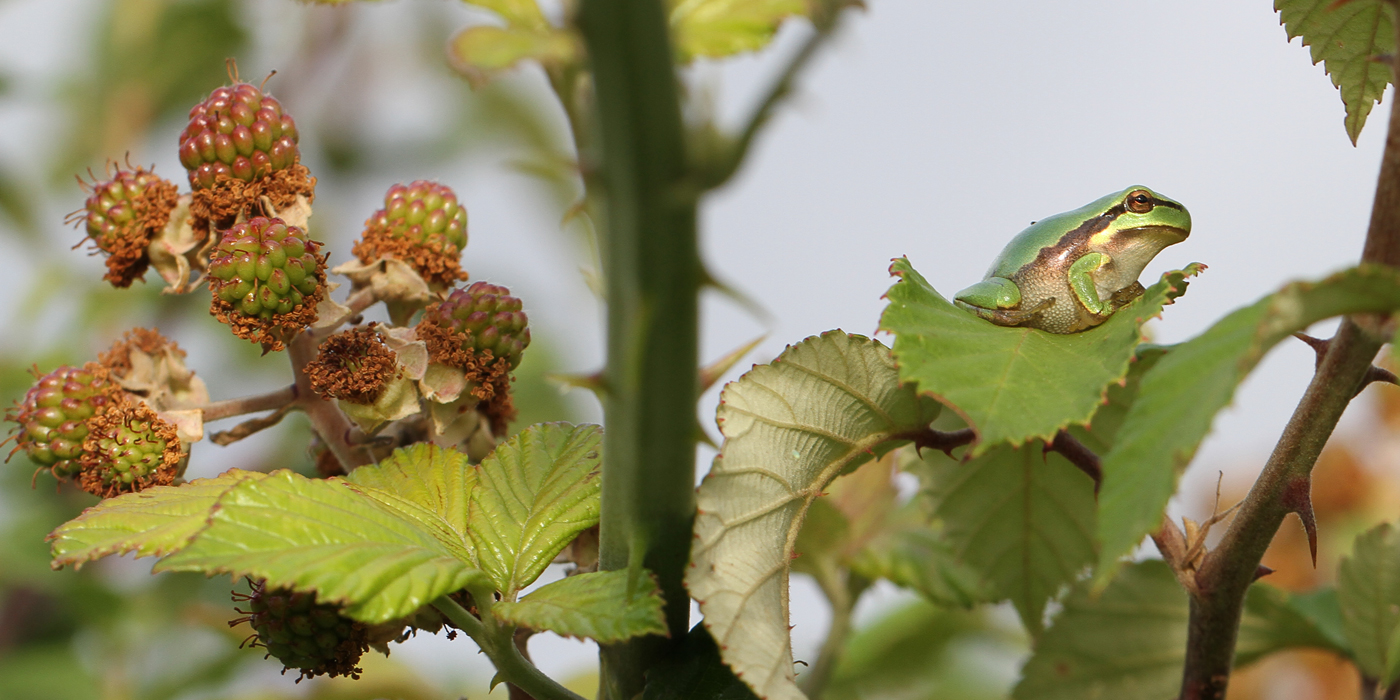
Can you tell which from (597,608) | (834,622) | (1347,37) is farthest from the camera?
(834,622)

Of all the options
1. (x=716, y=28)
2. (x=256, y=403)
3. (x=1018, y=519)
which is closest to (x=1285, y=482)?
(x=1018, y=519)

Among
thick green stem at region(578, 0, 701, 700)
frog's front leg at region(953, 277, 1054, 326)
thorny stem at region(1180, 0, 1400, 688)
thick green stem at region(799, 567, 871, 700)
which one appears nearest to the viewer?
thick green stem at region(578, 0, 701, 700)

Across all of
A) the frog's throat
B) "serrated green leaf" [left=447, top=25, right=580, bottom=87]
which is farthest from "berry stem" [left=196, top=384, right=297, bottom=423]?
the frog's throat

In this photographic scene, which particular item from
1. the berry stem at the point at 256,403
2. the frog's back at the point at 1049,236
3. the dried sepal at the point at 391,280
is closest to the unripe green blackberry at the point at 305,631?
the berry stem at the point at 256,403

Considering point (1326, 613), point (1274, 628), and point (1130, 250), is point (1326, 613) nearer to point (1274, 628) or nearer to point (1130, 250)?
point (1274, 628)

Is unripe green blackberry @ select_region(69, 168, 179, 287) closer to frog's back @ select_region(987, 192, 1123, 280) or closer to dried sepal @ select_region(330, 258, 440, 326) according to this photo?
dried sepal @ select_region(330, 258, 440, 326)

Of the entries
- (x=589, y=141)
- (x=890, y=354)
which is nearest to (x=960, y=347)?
(x=890, y=354)
